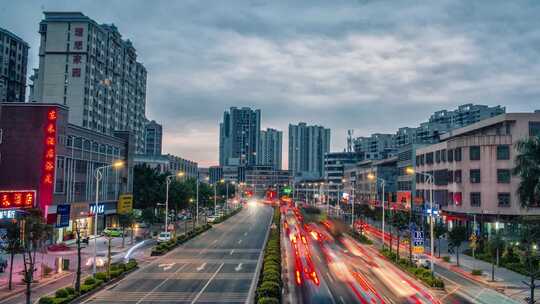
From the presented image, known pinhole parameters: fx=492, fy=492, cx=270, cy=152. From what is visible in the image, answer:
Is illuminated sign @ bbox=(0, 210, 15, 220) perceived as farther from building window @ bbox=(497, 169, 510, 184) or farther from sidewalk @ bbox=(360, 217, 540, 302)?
building window @ bbox=(497, 169, 510, 184)

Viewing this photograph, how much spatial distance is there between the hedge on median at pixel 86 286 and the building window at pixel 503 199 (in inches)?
2300

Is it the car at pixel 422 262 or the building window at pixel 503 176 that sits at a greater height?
the building window at pixel 503 176

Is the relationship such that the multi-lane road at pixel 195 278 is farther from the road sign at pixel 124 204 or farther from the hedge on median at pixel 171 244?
the road sign at pixel 124 204

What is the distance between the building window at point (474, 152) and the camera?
83.0 metres

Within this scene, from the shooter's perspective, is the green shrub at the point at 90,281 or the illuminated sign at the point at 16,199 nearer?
the green shrub at the point at 90,281

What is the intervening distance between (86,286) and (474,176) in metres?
66.3

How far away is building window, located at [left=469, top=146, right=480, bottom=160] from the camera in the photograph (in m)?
83.0

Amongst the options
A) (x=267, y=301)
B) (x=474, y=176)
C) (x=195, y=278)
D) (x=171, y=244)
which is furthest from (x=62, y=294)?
(x=474, y=176)

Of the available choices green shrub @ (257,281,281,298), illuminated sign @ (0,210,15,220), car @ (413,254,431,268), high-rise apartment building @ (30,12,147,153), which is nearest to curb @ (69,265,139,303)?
illuminated sign @ (0,210,15,220)

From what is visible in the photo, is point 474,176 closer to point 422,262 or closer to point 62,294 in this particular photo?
point 422,262

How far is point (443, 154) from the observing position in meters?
94.6

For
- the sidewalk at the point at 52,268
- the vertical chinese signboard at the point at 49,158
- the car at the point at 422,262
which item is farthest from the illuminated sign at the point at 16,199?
the car at the point at 422,262

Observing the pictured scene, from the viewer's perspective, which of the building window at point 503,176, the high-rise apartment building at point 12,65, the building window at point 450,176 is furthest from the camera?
the high-rise apartment building at point 12,65

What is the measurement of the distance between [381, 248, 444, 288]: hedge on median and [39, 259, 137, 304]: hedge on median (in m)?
28.2
